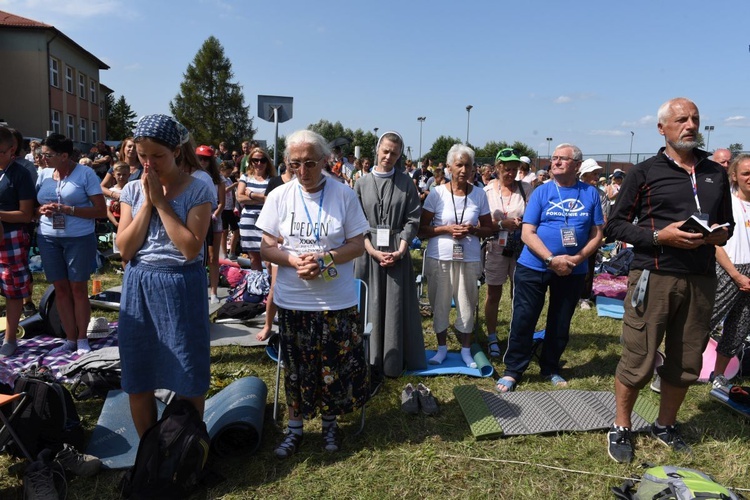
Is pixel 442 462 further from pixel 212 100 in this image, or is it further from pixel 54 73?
pixel 212 100

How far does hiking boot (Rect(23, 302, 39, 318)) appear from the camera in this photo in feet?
18.5

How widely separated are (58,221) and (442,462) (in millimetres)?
3504

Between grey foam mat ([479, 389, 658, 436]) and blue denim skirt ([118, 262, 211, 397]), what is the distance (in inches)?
79.1

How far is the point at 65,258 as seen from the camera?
4.23m

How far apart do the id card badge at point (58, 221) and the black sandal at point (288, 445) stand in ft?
8.54

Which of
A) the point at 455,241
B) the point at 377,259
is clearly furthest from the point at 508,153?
the point at 377,259

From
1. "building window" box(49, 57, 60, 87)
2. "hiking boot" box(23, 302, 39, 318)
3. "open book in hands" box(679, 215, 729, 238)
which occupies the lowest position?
"hiking boot" box(23, 302, 39, 318)

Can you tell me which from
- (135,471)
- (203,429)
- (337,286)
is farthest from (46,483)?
(337,286)

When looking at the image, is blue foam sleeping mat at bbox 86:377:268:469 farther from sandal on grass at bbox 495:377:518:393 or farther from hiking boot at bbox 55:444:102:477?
sandal on grass at bbox 495:377:518:393

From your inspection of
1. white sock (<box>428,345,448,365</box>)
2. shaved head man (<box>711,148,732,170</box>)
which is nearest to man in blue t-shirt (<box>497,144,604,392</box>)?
white sock (<box>428,345,448,365</box>)

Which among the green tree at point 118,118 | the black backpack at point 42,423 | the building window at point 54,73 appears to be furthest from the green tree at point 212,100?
the black backpack at point 42,423

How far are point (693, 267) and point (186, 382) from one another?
2.81 metres

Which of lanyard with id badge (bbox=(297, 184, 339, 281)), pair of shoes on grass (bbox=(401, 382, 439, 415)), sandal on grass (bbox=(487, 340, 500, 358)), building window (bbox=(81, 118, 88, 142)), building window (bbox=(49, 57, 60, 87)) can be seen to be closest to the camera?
lanyard with id badge (bbox=(297, 184, 339, 281))

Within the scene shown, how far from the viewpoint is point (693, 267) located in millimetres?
Answer: 2816
